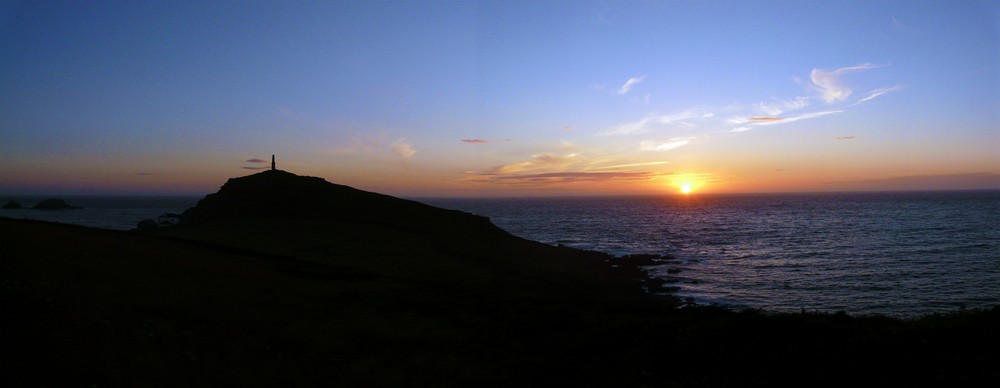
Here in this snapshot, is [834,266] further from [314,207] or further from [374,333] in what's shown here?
[314,207]

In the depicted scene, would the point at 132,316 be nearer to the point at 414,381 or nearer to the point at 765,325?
the point at 414,381

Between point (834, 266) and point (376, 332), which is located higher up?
point (376, 332)

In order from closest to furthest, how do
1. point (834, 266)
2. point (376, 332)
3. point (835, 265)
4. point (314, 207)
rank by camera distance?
point (376, 332) → point (834, 266) → point (835, 265) → point (314, 207)

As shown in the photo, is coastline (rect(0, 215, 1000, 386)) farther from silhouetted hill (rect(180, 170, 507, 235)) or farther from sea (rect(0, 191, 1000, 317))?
silhouetted hill (rect(180, 170, 507, 235))

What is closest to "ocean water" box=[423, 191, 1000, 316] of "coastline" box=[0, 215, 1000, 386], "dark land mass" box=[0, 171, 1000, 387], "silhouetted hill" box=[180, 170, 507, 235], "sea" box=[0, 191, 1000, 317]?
"sea" box=[0, 191, 1000, 317]

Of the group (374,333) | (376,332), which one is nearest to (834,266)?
(376,332)

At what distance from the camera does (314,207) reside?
5591 cm

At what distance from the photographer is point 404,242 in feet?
147

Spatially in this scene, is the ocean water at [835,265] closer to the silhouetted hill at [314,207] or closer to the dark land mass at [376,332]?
the dark land mass at [376,332]

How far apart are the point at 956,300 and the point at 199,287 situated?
39624 mm

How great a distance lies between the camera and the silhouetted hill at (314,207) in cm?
5420

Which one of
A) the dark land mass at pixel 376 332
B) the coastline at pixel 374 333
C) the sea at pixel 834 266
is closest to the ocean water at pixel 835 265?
the sea at pixel 834 266

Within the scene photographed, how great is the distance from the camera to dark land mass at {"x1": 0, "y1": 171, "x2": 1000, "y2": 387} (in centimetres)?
1352

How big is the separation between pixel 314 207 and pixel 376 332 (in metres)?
40.3
